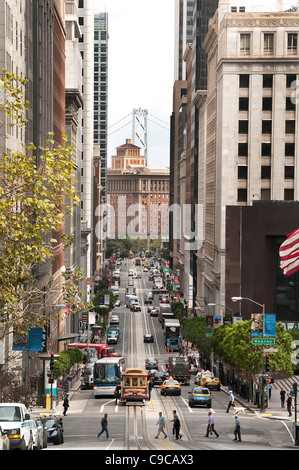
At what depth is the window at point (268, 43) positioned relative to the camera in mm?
114625

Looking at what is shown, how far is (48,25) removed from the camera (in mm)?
90562

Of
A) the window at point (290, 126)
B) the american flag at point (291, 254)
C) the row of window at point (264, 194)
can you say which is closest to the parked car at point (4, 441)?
the american flag at point (291, 254)

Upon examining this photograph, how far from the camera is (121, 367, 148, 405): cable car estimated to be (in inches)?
2425

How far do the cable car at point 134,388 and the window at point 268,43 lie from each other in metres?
64.4

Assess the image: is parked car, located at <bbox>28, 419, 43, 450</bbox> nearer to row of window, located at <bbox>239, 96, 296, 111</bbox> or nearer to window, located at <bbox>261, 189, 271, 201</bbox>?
window, located at <bbox>261, 189, 271, 201</bbox>

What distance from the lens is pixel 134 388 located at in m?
61.8

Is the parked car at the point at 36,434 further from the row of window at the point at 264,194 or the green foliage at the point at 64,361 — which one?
the row of window at the point at 264,194

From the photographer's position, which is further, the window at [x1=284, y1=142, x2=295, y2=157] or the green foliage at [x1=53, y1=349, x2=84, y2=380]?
the window at [x1=284, y1=142, x2=295, y2=157]

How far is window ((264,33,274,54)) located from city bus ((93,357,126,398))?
5944cm

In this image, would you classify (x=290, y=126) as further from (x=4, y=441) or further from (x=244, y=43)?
(x=4, y=441)

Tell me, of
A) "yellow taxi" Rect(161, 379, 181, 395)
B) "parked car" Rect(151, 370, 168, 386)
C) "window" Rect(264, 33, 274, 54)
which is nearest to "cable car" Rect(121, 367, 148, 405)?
"yellow taxi" Rect(161, 379, 181, 395)

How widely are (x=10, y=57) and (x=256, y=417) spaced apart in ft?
Answer: 94.8
